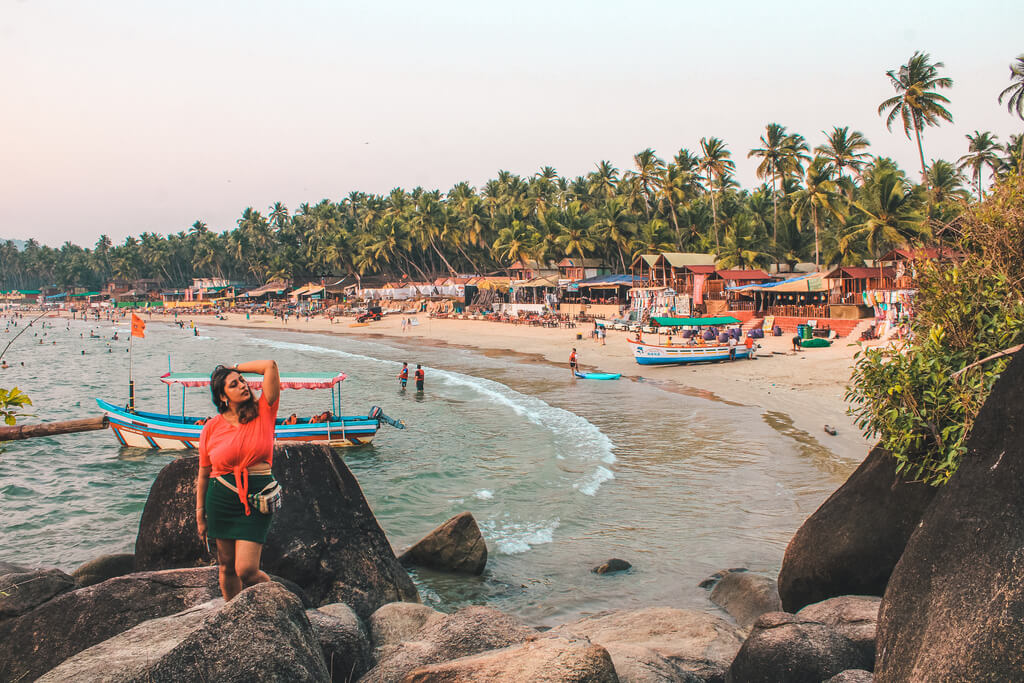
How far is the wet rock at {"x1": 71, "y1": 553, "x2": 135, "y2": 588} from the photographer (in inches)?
304

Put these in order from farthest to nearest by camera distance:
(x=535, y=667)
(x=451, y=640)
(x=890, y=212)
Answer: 1. (x=890, y=212)
2. (x=451, y=640)
3. (x=535, y=667)

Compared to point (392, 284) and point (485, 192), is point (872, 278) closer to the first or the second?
point (392, 284)

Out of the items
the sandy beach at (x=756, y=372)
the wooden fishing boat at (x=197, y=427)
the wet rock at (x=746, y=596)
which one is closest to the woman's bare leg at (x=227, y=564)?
the wet rock at (x=746, y=596)

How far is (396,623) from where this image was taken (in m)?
6.19

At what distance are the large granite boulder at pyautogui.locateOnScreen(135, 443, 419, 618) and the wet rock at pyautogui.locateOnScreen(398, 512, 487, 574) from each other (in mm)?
3005

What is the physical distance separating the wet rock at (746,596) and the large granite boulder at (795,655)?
2.53 m

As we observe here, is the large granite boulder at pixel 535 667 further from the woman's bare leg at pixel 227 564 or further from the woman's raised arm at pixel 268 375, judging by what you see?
the woman's raised arm at pixel 268 375

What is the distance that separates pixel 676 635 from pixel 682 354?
2911cm

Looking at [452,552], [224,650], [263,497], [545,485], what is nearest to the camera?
[224,650]

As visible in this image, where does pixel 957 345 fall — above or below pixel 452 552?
above

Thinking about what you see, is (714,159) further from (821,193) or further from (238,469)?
(238,469)

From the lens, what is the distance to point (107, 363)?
47531 millimetres

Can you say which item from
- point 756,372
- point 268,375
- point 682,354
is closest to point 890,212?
point 682,354

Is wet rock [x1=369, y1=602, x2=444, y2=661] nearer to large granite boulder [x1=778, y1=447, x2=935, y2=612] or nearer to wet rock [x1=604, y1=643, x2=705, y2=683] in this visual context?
wet rock [x1=604, y1=643, x2=705, y2=683]
